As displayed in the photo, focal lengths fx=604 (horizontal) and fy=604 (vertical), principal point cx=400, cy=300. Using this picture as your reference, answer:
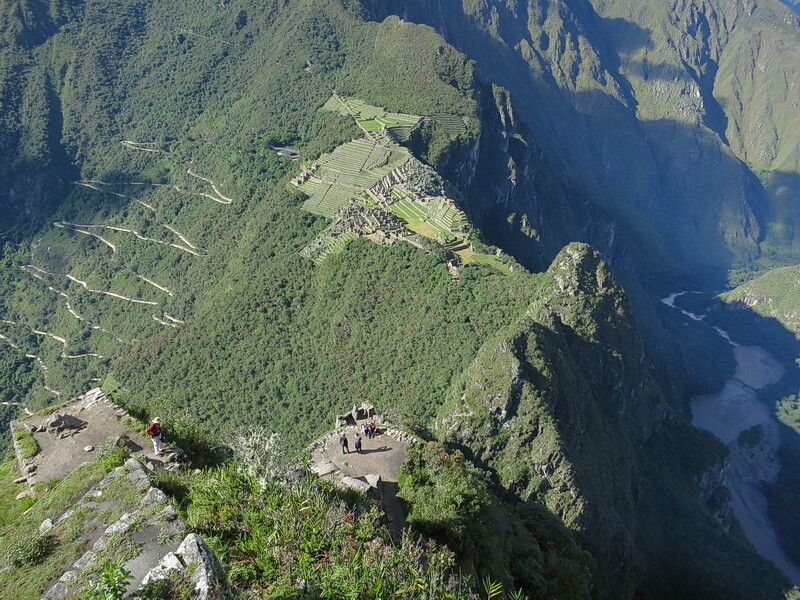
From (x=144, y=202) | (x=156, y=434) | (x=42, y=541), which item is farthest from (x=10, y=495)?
(x=144, y=202)

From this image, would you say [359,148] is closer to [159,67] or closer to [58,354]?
[58,354]

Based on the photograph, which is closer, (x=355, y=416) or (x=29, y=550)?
(x=29, y=550)

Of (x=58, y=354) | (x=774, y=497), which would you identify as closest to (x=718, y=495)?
(x=774, y=497)

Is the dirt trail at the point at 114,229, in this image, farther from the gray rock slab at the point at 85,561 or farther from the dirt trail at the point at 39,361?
the gray rock slab at the point at 85,561

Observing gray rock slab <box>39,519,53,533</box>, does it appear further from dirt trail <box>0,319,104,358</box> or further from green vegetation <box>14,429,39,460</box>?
dirt trail <box>0,319,104,358</box>

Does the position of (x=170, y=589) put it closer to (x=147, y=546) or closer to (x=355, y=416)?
(x=147, y=546)

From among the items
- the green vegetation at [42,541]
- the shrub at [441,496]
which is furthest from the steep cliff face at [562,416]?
the green vegetation at [42,541]

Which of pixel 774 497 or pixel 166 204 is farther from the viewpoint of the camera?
pixel 166 204
